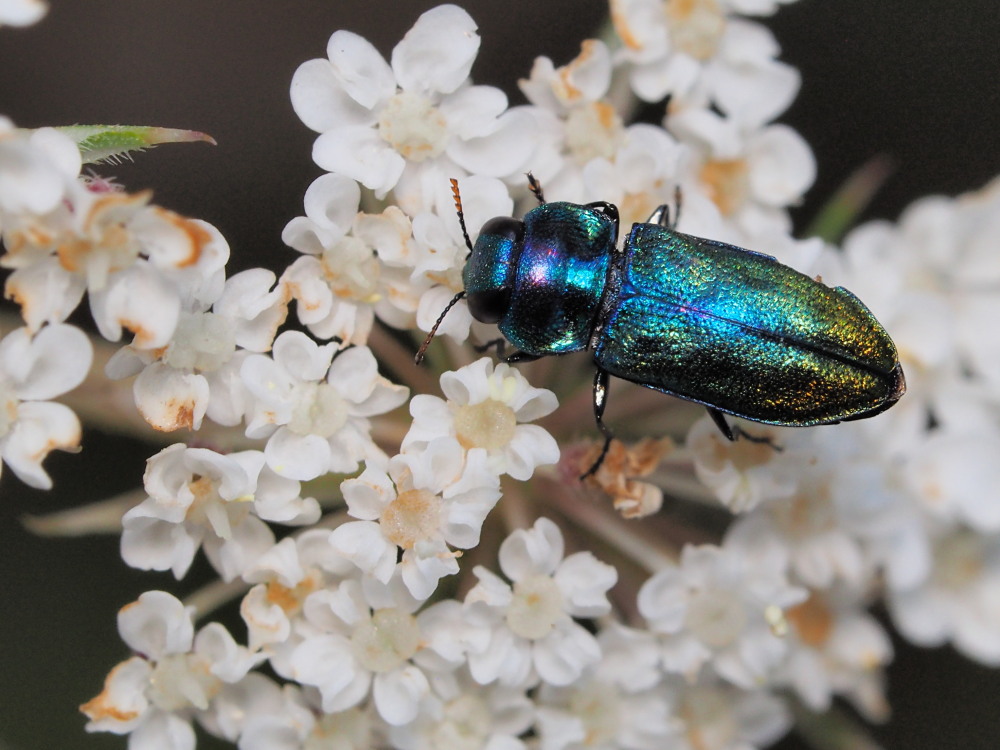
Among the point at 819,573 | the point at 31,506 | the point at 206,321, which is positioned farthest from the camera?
the point at 31,506

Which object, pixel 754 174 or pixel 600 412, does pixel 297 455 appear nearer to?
pixel 600 412

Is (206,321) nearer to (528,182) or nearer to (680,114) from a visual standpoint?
(528,182)

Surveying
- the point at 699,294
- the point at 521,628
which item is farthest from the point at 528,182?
the point at 521,628

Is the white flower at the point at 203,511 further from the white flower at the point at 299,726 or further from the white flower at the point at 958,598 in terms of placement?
the white flower at the point at 958,598

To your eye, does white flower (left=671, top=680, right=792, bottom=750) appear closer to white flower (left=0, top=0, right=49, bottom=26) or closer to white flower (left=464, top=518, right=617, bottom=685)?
white flower (left=464, top=518, right=617, bottom=685)

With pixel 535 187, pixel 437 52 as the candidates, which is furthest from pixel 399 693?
pixel 437 52

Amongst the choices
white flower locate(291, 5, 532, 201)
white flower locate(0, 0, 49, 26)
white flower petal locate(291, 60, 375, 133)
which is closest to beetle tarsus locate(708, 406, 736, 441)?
white flower locate(291, 5, 532, 201)
